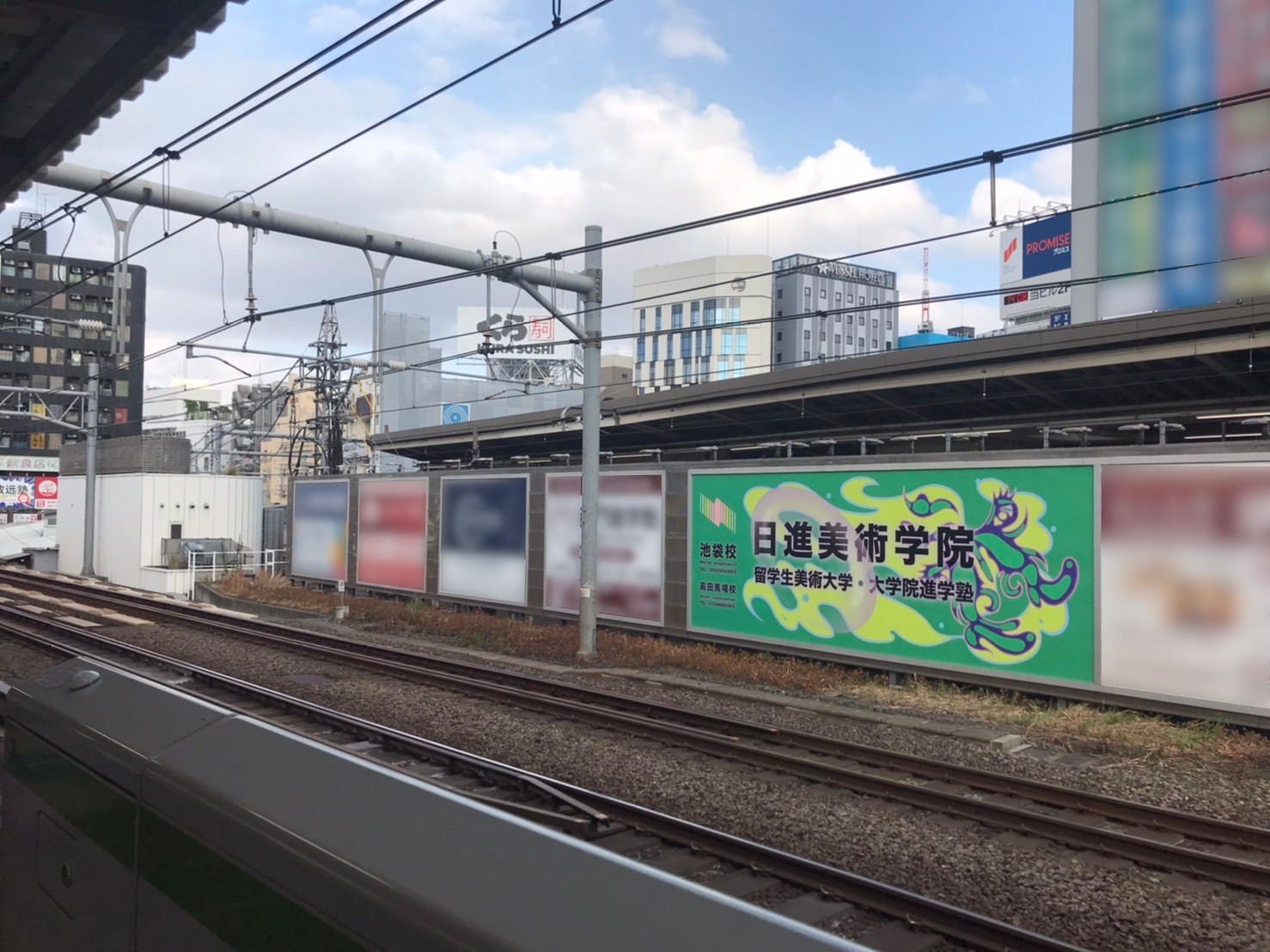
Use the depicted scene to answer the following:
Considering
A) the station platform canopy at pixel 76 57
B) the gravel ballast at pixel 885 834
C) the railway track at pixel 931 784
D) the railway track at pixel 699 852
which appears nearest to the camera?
the railway track at pixel 699 852

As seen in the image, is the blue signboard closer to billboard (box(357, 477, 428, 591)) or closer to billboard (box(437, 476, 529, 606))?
billboard (box(357, 477, 428, 591))

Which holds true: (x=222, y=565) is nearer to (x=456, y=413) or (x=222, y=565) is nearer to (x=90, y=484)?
(x=90, y=484)

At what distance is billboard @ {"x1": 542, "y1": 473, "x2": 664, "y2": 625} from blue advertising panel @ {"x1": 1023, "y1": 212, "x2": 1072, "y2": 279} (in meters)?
70.2

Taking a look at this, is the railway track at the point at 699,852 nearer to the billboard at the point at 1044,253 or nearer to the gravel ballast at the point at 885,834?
the gravel ballast at the point at 885,834

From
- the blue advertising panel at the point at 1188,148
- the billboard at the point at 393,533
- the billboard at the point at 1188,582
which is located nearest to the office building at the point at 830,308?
the blue advertising panel at the point at 1188,148

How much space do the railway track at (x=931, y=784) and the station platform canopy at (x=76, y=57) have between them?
323 inches

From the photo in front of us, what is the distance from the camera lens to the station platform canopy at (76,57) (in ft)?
22.9

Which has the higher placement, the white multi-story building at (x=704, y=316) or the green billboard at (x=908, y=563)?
the white multi-story building at (x=704, y=316)

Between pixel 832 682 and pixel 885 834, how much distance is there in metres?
7.04

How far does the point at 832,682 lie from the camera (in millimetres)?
14680

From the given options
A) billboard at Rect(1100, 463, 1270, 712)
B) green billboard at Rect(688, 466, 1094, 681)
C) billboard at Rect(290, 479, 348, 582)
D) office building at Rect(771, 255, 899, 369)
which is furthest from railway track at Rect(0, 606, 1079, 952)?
office building at Rect(771, 255, 899, 369)

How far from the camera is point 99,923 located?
3131 millimetres

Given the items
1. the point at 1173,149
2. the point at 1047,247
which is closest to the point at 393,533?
the point at 1173,149

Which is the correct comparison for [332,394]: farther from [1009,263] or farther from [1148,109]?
[1009,263]
